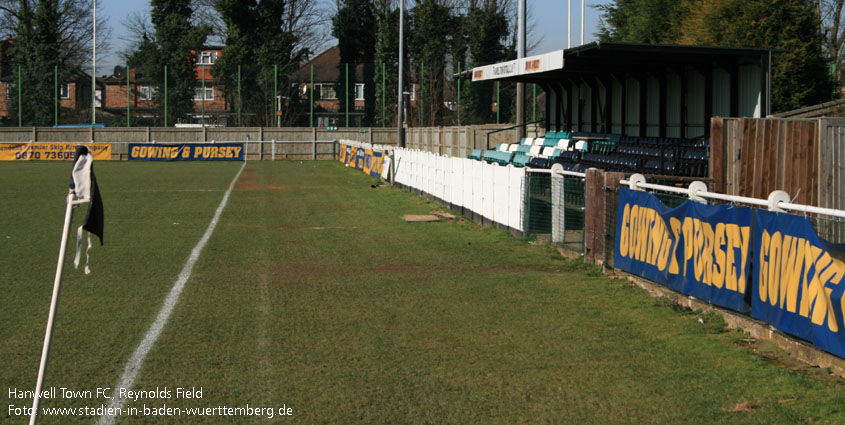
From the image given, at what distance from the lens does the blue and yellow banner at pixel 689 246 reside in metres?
8.42

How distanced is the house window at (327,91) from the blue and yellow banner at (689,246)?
53479 millimetres

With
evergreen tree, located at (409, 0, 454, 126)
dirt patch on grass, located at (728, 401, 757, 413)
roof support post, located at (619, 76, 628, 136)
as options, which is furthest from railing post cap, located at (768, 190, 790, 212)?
evergreen tree, located at (409, 0, 454, 126)

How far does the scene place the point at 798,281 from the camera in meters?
7.24

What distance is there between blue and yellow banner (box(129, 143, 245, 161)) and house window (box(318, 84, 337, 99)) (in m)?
13.2

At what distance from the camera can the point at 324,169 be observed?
40.8 m

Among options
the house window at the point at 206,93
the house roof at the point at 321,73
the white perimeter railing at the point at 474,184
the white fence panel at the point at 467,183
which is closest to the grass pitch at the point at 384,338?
the white perimeter railing at the point at 474,184

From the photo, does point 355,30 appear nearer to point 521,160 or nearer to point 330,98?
point 330,98

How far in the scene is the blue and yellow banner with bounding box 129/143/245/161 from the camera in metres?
50.6

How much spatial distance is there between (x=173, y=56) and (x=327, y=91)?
11.6 metres

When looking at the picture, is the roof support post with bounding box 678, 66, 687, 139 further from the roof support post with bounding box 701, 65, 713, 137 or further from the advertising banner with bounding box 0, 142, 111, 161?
the advertising banner with bounding box 0, 142, 111, 161

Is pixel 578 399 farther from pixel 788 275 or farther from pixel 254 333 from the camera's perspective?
pixel 254 333

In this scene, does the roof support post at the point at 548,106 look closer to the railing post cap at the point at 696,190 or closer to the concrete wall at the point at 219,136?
the concrete wall at the point at 219,136

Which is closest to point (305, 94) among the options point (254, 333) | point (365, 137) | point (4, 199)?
point (365, 137)

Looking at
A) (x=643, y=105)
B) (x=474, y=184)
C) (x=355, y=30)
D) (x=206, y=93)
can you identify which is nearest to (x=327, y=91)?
(x=206, y=93)
